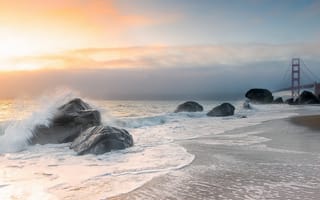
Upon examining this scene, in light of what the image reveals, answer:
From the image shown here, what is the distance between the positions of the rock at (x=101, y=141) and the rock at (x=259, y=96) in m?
57.8

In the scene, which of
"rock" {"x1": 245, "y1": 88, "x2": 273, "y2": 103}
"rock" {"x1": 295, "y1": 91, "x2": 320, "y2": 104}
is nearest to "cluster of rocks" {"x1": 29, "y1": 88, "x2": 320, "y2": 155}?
"rock" {"x1": 295, "y1": 91, "x2": 320, "y2": 104}

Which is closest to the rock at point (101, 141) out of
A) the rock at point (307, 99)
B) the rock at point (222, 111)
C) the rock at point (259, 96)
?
the rock at point (222, 111)

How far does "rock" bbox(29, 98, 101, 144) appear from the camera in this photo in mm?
14195

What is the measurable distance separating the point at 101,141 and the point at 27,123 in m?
5.04

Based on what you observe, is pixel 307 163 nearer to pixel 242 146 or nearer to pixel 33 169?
pixel 242 146

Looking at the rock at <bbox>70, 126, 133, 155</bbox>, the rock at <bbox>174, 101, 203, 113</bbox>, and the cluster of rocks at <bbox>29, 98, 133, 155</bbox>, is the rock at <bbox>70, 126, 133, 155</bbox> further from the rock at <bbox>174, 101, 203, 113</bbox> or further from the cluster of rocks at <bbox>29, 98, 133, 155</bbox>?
the rock at <bbox>174, 101, 203, 113</bbox>

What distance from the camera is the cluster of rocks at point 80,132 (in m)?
11.4

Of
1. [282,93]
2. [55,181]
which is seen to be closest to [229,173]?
[55,181]

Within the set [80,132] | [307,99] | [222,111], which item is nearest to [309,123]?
[222,111]

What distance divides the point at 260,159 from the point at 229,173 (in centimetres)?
199

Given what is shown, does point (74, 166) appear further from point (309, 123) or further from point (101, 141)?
point (309, 123)

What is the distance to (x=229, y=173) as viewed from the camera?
26.3ft

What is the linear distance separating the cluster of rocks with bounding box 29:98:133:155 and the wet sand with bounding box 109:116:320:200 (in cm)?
240

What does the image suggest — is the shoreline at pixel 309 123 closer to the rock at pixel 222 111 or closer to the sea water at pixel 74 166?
the sea water at pixel 74 166
